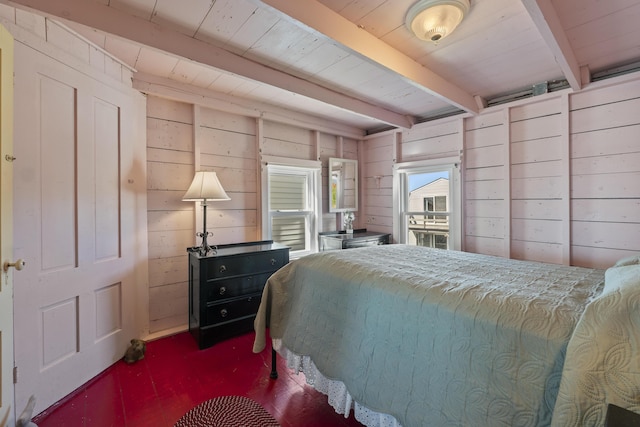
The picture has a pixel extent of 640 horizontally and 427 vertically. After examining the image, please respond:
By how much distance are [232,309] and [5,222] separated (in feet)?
5.75

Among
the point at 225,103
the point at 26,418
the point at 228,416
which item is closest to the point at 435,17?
the point at 225,103

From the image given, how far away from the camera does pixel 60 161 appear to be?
6.06 ft

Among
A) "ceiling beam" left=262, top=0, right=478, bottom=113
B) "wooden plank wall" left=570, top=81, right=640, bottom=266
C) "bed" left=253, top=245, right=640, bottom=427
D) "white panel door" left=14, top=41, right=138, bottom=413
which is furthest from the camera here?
"wooden plank wall" left=570, top=81, right=640, bottom=266

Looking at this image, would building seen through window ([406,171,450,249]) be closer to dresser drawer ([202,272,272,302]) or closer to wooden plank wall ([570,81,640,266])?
wooden plank wall ([570,81,640,266])

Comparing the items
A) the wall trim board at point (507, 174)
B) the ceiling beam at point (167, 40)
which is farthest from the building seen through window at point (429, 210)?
the ceiling beam at point (167, 40)

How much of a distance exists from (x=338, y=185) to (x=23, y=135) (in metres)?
3.07

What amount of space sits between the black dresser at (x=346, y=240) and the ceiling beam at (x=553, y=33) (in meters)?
2.39

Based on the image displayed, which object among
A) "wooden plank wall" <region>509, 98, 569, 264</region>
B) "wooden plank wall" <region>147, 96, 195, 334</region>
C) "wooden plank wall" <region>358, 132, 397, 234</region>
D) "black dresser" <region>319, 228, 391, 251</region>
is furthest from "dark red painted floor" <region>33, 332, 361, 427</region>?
"wooden plank wall" <region>358, 132, 397, 234</region>

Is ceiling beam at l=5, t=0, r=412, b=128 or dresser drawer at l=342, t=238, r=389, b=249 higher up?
A: ceiling beam at l=5, t=0, r=412, b=128

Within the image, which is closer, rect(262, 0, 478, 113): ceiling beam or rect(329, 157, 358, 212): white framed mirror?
rect(262, 0, 478, 113): ceiling beam

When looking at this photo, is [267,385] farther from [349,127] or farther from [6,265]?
[349,127]

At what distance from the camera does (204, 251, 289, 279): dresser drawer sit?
2.55m

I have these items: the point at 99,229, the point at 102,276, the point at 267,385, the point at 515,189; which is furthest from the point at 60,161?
the point at 515,189

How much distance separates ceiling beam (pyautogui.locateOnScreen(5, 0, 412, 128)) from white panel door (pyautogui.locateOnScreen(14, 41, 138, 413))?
381 mm
